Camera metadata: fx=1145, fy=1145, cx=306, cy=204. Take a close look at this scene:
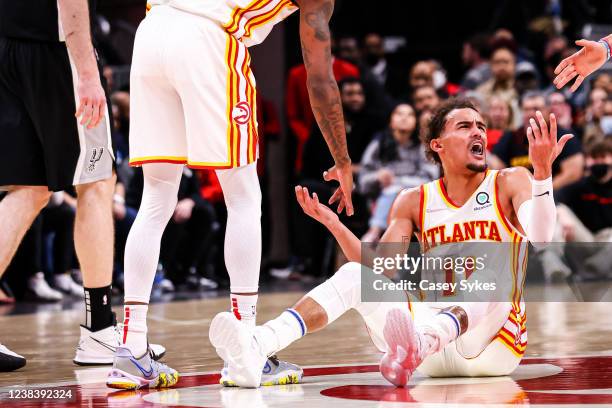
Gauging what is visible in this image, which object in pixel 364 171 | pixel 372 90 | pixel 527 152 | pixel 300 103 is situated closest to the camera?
pixel 527 152

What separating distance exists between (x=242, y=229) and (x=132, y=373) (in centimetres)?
65

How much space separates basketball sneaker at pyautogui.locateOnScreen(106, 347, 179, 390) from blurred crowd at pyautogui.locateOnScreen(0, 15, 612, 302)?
519 centimetres

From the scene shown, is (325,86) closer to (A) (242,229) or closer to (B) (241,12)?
(B) (241,12)

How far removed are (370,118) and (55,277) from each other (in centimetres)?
345

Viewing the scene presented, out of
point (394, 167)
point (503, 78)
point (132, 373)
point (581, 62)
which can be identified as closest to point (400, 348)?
point (132, 373)

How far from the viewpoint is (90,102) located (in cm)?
446

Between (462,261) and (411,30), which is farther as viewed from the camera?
(411,30)

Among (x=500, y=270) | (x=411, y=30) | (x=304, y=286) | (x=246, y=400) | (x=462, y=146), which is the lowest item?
(x=304, y=286)

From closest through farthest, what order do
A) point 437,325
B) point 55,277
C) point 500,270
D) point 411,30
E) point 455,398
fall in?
point 455,398 < point 437,325 < point 500,270 < point 55,277 < point 411,30

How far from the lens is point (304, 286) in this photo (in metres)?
10.3

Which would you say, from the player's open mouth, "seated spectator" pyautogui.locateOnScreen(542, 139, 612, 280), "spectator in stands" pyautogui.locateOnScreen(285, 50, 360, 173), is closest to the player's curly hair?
the player's open mouth

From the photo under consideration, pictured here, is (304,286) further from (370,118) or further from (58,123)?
(58,123)

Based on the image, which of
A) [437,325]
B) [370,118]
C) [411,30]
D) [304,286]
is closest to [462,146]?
[437,325]

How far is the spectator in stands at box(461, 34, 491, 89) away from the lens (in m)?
12.0
